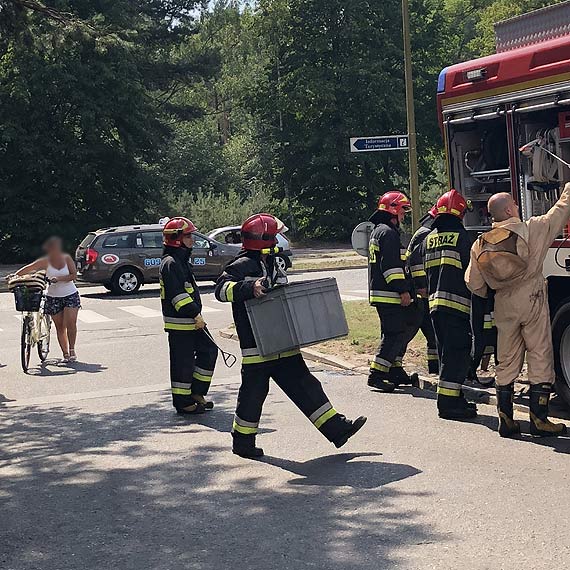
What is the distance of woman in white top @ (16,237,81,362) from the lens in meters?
12.7

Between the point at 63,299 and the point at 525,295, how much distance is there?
7.23 metres

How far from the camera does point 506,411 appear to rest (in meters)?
7.61

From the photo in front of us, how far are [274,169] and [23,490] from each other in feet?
132

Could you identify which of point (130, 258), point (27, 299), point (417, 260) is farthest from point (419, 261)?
point (130, 258)

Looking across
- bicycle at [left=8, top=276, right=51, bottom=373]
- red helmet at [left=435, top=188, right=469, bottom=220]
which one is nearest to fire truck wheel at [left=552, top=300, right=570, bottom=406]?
red helmet at [left=435, top=188, right=469, bottom=220]

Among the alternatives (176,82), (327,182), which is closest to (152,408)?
(327,182)

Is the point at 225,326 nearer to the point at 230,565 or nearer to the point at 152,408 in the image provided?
the point at 152,408

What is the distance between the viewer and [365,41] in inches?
1768

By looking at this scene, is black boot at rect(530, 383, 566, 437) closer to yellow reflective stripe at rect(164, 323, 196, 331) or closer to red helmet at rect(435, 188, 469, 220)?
red helmet at rect(435, 188, 469, 220)

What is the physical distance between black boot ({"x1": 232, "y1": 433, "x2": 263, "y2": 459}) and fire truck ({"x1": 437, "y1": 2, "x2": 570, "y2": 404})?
8.52 ft

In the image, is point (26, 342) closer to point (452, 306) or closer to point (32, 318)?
point (32, 318)

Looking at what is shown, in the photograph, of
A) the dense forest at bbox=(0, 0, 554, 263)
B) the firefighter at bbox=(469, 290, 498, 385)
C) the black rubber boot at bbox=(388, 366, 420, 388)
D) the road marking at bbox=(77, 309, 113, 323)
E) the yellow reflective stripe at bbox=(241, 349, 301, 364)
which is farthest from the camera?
the dense forest at bbox=(0, 0, 554, 263)

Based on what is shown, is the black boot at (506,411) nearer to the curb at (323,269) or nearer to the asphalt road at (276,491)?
the asphalt road at (276,491)

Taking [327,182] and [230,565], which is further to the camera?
[327,182]
